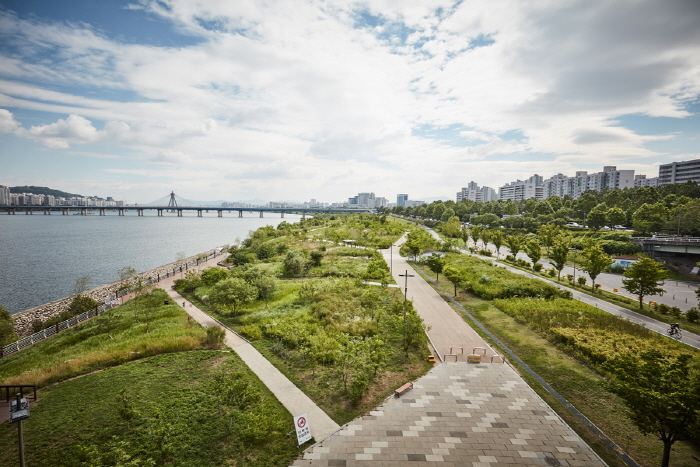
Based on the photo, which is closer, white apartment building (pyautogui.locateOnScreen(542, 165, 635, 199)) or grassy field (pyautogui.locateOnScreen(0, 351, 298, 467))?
grassy field (pyautogui.locateOnScreen(0, 351, 298, 467))

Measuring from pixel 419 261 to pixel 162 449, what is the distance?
147 feet

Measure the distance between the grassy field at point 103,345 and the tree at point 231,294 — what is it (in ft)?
8.47

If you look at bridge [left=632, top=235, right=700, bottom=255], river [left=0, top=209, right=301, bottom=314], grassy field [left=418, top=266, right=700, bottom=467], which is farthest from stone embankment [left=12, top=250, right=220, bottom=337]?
bridge [left=632, top=235, right=700, bottom=255]

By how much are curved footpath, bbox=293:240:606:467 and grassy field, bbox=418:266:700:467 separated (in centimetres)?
116

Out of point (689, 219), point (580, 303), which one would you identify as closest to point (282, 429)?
point (580, 303)

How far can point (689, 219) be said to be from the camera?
168 ft

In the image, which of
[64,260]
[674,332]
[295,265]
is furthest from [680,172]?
[64,260]

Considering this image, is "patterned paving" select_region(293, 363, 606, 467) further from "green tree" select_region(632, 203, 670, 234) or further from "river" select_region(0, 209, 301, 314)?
"green tree" select_region(632, 203, 670, 234)

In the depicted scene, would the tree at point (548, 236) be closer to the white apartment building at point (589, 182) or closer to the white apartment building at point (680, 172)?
the white apartment building at point (680, 172)

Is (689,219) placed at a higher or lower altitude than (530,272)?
higher

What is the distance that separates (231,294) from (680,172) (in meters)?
159

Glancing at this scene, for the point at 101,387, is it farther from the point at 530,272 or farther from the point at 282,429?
the point at 530,272

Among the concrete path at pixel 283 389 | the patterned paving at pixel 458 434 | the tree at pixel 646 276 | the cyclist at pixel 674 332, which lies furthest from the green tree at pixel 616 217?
the concrete path at pixel 283 389

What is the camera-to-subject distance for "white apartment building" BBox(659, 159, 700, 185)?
107256mm
